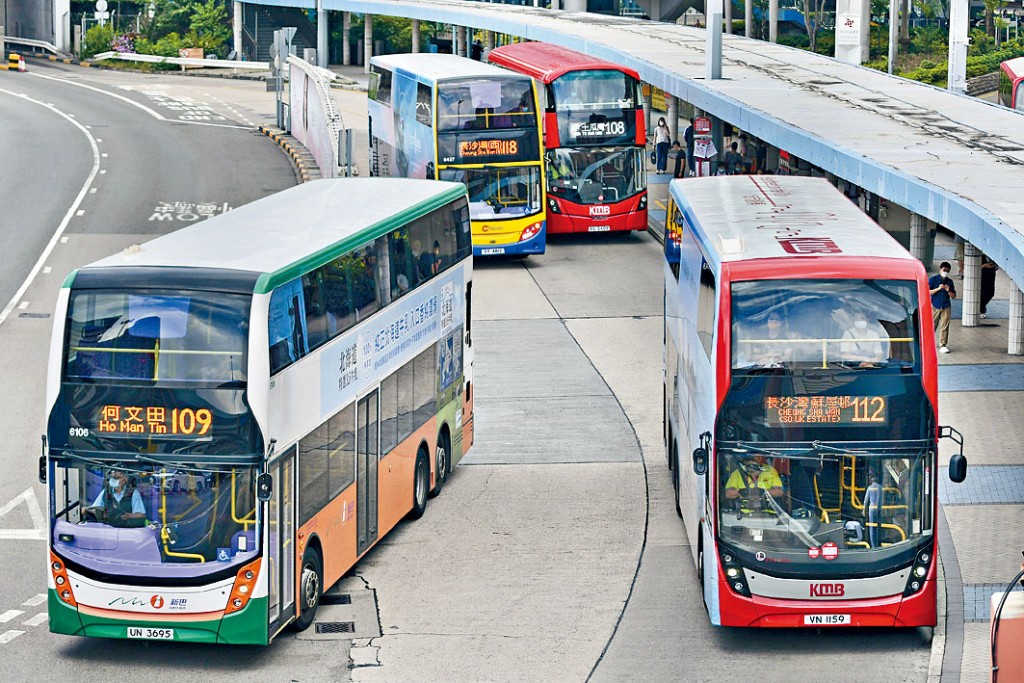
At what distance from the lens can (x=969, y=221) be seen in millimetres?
21000

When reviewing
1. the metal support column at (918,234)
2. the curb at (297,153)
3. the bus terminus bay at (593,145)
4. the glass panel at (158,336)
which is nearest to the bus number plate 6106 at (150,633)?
the glass panel at (158,336)

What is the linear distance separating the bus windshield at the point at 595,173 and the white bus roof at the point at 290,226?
15710 millimetres

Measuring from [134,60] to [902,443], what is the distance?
68.9 m

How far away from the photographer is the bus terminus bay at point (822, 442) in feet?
46.2

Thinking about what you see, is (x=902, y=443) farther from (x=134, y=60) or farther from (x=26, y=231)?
Answer: (x=134, y=60)

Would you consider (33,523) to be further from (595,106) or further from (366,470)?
(595,106)

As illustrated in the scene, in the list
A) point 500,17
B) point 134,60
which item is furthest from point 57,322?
point 134,60

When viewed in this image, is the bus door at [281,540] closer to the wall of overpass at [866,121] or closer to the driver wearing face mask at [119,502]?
the driver wearing face mask at [119,502]

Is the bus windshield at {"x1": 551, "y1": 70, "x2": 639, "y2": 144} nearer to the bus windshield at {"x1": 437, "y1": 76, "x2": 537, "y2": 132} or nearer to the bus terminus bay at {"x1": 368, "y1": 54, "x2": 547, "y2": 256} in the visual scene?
the bus terminus bay at {"x1": 368, "y1": 54, "x2": 547, "y2": 256}

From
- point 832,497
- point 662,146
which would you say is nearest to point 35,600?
point 832,497

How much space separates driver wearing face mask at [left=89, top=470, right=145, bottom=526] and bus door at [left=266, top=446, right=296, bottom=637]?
1093 millimetres

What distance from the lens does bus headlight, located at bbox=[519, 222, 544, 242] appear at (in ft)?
111

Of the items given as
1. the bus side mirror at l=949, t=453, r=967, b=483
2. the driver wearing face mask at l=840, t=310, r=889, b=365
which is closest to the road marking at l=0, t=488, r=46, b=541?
the driver wearing face mask at l=840, t=310, r=889, b=365

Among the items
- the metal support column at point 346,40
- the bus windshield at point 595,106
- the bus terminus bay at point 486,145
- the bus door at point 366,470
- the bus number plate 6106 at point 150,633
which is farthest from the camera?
the metal support column at point 346,40
